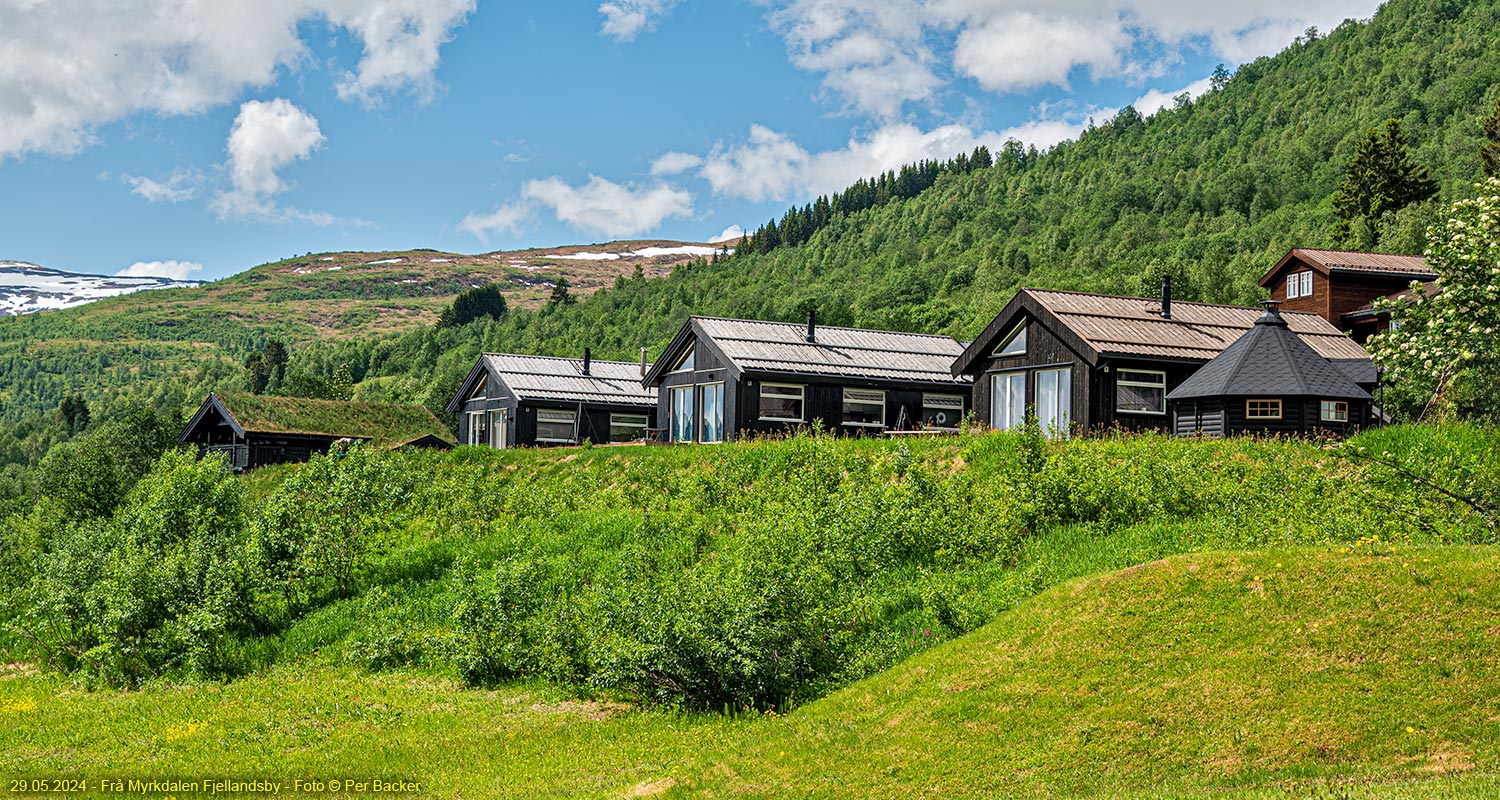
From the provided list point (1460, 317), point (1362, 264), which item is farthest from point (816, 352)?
point (1362, 264)

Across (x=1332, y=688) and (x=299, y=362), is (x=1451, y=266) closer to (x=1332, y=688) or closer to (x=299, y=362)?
(x=1332, y=688)

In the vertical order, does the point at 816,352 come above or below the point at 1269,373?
above

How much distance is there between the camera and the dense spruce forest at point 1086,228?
301 ft

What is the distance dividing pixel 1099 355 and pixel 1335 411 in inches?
222

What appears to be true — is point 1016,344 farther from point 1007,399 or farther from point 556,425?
point 556,425

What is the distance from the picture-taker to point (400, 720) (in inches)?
632

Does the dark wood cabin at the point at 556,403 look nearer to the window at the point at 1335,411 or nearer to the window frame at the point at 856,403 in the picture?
the window frame at the point at 856,403

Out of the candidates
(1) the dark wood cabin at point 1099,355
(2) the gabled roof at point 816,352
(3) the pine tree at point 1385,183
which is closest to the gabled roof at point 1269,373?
(1) the dark wood cabin at point 1099,355

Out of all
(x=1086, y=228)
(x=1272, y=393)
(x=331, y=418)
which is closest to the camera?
(x=1272, y=393)

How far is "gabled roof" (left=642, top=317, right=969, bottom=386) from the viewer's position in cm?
4012

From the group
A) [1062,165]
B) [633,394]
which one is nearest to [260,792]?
[633,394]

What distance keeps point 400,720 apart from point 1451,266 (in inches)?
1013

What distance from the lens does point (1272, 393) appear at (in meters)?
27.2

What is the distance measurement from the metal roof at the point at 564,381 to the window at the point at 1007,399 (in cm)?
2251
